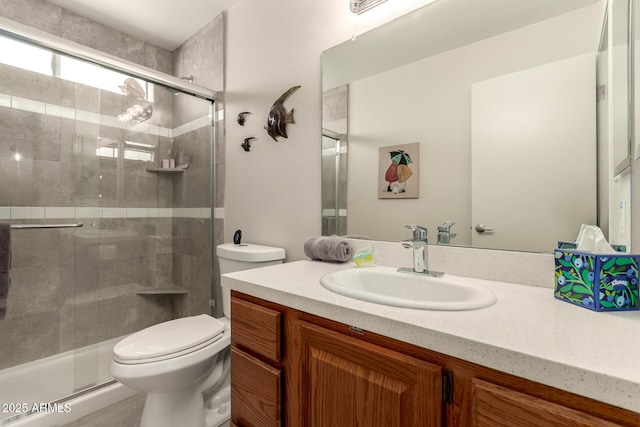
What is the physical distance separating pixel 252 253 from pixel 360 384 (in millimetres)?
946

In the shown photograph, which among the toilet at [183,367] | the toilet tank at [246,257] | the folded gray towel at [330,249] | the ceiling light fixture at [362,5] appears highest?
the ceiling light fixture at [362,5]

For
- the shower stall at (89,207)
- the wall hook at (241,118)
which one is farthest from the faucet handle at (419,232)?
the shower stall at (89,207)

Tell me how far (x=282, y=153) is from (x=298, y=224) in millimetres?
411

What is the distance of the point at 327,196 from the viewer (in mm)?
Answer: 1412

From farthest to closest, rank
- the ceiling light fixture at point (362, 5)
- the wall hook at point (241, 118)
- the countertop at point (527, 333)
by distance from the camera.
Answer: the wall hook at point (241, 118), the ceiling light fixture at point (362, 5), the countertop at point (527, 333)

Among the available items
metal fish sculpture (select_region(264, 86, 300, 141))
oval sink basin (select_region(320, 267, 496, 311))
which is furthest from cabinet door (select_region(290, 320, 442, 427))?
metal fish sculpture (select_region(264, 86, 300, 141))

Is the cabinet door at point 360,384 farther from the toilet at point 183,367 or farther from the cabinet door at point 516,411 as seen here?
the toilet at point 183,367

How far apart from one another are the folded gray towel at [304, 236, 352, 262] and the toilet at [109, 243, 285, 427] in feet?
1.02

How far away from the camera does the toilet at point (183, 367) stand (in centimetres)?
111

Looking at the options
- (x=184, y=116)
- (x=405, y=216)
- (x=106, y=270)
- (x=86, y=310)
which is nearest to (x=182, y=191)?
(x=184, y=116)

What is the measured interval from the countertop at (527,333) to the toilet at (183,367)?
0.60 meters

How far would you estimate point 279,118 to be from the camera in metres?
1.60

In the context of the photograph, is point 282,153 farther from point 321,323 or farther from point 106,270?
point 106,270

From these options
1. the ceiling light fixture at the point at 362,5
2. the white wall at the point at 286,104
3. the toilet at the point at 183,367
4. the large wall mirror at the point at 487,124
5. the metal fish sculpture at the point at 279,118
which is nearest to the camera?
the large wall mirror at the point at 487,124
